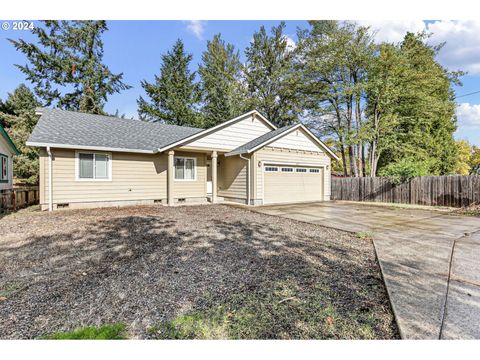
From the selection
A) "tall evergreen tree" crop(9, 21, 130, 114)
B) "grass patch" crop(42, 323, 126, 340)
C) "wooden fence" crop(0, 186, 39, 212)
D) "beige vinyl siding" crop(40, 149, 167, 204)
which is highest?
"tall evergreen tree" crop(9, 21, 130, 114)

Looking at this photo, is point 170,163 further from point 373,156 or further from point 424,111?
point 424,111

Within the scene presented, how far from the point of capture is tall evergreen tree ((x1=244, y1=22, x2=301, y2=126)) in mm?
24203

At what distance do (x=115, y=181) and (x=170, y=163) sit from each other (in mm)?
2493

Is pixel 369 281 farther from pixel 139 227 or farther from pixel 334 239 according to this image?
pixel 139 227

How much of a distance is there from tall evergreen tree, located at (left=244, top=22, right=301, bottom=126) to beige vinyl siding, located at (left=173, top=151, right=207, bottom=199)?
14.2m

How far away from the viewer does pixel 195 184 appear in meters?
12.4

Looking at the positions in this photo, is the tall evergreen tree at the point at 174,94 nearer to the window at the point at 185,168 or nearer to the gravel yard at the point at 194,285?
the window at the point at 185,168

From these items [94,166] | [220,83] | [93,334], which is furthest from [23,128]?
[93,334]

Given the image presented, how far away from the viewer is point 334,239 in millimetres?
5203

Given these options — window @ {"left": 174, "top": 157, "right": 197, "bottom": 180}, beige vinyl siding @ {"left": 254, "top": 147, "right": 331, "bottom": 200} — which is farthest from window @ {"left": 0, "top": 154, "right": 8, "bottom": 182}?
beige vinyl siding @ {"left": 254, "top": 147, "right": 331, "bottom": 200}

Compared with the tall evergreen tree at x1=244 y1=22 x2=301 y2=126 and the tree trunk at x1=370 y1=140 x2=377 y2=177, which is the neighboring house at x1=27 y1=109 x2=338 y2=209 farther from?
the tall evergreen tree at x1=244 y1=22 x2=301 y2=126
